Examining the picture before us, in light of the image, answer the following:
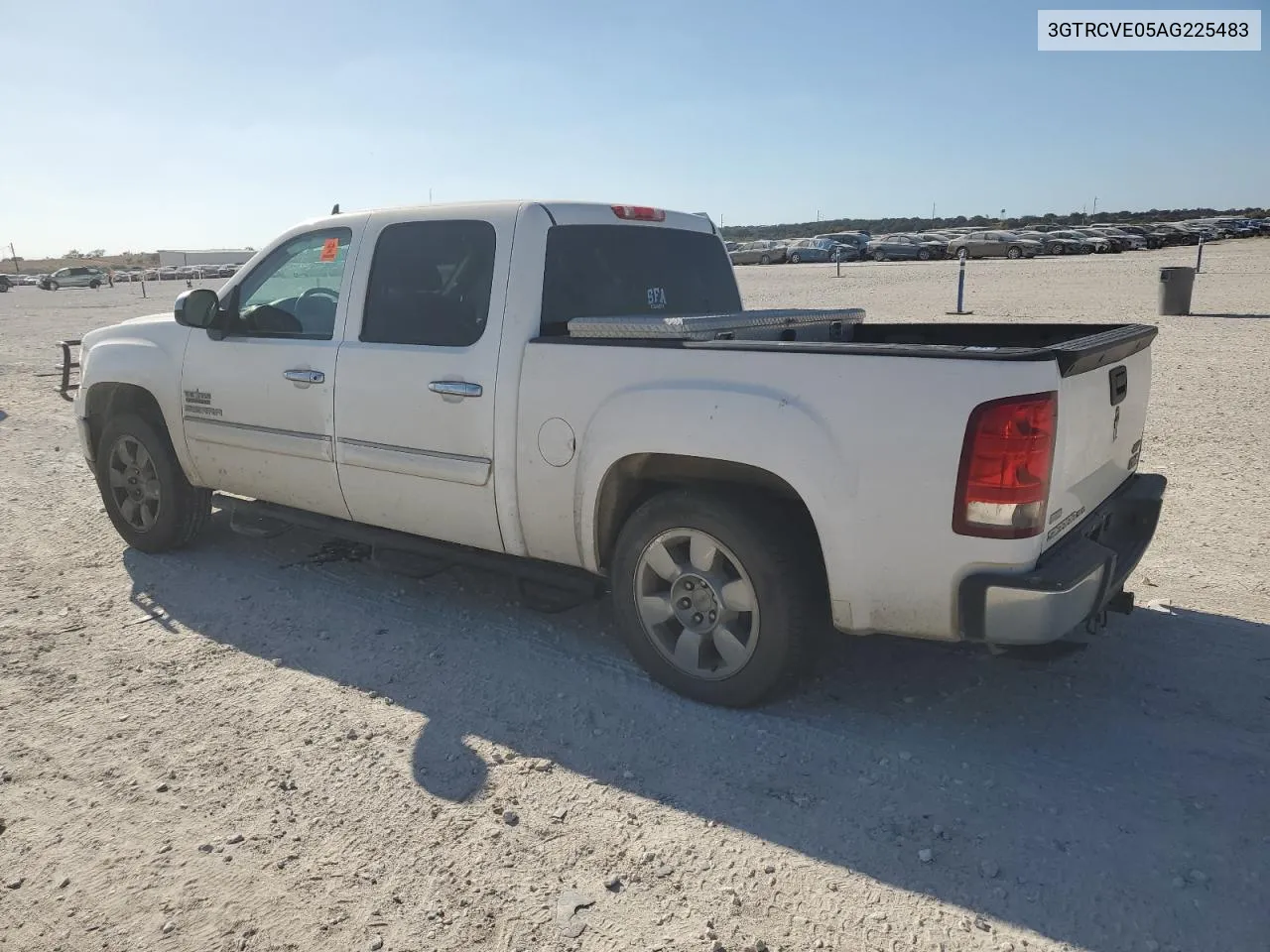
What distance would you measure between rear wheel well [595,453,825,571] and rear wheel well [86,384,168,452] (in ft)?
10.3

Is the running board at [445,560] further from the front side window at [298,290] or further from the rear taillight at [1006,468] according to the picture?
the rear taillight at [1006,468]

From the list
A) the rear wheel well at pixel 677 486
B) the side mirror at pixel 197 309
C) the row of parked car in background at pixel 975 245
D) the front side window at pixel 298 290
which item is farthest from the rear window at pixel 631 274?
the row of parked car in background at pixel 975 245

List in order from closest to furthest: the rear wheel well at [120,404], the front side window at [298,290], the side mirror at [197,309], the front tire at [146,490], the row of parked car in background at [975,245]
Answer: the front side window at [298,290] < the side mirror at [197,309] < the front tire at [146,490] < the rear wheel well at [120,404] < the row of parked car in background at [975,245]

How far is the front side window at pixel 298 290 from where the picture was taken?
186 inches

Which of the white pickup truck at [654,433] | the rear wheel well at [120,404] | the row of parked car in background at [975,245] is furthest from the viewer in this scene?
the row of parked car in background at [975,245]

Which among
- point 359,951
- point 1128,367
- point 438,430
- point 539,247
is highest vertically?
point 539,247

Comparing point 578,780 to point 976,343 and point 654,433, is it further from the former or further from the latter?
point 976,343

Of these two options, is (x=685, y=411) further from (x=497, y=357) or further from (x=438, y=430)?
(x=438, y=430)

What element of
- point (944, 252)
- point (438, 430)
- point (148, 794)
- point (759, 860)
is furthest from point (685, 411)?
point (944, 252)

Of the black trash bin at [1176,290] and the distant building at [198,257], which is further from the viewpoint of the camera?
the distant building at [198,257]

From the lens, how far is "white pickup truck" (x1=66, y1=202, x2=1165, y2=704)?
9.91 feet

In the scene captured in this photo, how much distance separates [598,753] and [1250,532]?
422 centimetres

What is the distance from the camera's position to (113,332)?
574 centimetres

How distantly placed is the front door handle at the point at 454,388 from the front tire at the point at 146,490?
2.28 metres
